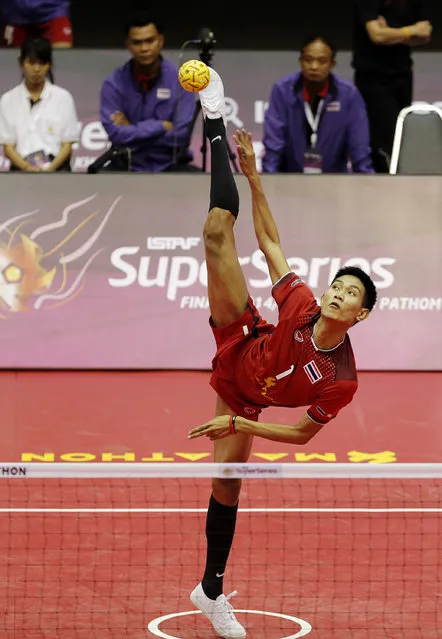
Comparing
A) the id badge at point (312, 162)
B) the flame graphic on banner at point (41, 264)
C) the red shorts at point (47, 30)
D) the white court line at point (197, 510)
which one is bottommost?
the white court line at point (197, 510)

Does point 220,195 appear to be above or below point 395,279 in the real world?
above

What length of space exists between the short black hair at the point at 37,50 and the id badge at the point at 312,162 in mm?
2987

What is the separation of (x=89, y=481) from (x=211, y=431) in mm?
3522

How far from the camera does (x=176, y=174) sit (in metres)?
12.2

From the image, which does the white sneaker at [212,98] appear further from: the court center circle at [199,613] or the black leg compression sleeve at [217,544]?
the court center circle at [199,613]

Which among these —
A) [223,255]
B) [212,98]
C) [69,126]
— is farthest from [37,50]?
[223,255]

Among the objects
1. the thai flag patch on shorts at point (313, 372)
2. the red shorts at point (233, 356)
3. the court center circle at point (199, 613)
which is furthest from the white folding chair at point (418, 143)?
the court center circle at point (199, 613)

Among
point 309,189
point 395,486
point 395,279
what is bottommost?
point 395,486

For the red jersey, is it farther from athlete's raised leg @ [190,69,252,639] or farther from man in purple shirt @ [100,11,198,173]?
man in purple shirt @ [100,11,198,173]

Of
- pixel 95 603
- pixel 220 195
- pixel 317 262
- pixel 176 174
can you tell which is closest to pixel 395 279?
pixel 317 262

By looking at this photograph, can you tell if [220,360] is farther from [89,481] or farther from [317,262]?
[317,262]

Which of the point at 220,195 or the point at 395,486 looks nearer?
the point at 220,195

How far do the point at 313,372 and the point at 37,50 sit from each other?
692 centimetres

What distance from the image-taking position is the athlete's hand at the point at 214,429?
23.4 ft
